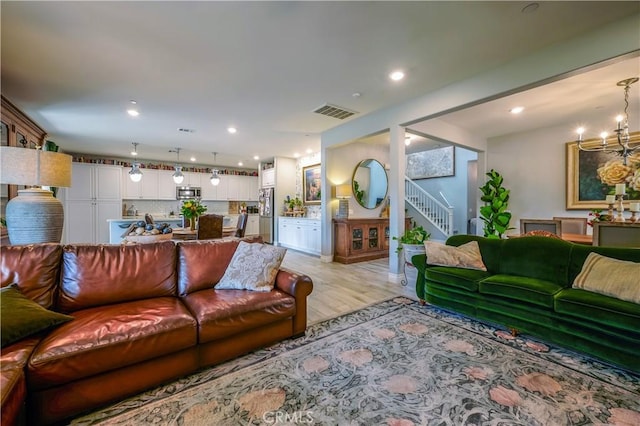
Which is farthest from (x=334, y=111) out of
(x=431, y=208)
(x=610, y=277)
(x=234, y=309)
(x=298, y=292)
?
(x=431, y=208)

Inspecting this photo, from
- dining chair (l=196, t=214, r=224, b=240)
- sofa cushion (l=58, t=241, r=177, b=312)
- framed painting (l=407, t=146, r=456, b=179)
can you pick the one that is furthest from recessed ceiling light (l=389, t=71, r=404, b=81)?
framed painting (l=407, t=146, r=456, b=179)

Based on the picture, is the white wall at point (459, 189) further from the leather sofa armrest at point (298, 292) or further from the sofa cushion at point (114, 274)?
the sofa cushion at point (114, 274)

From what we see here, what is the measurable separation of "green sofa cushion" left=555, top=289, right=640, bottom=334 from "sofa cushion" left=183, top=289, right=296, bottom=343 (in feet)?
7.02

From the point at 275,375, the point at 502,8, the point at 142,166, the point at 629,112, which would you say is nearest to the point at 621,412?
the point at 275,375

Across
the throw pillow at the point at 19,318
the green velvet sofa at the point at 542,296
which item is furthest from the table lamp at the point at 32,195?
the green velvet sofa at the point at 542,296

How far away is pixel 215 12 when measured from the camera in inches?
81.0

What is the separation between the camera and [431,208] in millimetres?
6539

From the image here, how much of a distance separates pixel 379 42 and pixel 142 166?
7720 millimetres

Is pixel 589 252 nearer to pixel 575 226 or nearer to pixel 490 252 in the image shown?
pixel 490 252

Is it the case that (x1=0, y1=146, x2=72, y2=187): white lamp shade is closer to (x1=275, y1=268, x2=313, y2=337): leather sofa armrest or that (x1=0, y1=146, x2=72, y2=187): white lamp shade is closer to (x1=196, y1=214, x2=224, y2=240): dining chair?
(x1=196, y1=214, x2=224, y2=240): dining chair

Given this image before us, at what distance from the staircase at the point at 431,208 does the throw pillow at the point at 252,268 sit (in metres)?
4.47

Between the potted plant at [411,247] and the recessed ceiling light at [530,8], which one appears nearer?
the recessed ceiling light at [530,8]

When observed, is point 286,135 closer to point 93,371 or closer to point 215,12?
point 215,12

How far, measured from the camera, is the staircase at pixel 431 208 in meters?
→ 6.10
